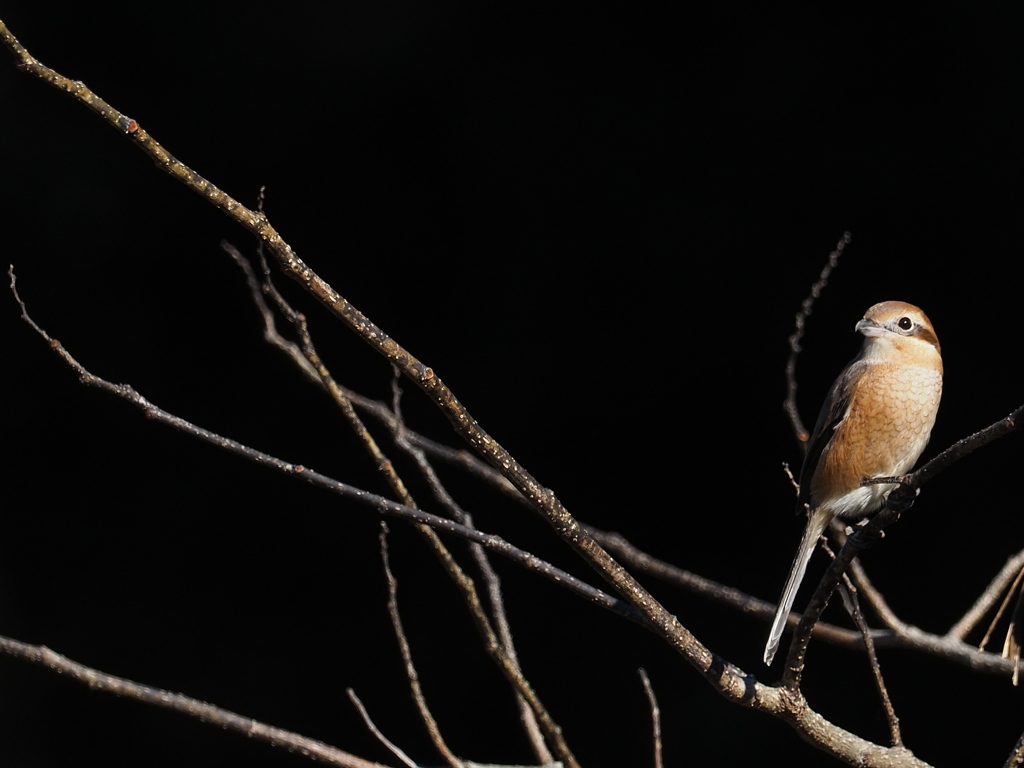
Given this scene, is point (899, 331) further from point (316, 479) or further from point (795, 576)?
point (316, 479)

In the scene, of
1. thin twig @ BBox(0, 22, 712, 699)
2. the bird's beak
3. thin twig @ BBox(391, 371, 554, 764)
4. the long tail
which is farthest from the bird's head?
thin twig @ BBox(0, 22, 712, 699)

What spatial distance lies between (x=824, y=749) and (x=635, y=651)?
5.85 feet

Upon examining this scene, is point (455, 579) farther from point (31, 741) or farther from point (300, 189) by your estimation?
point (31, 741)

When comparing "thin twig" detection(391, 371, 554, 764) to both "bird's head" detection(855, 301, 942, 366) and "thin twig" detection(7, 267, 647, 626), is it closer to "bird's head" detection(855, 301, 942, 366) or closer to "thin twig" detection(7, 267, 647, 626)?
"thin twig" detection(7, 267, 647, 626)

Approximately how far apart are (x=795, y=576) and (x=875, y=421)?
407mm

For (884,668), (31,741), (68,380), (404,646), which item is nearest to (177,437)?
(68,380)

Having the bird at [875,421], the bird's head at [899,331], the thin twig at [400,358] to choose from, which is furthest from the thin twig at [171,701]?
the bird's head at [899,331]

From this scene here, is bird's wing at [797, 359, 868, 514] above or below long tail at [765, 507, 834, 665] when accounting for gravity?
above

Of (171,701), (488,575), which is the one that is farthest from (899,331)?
(171,701)

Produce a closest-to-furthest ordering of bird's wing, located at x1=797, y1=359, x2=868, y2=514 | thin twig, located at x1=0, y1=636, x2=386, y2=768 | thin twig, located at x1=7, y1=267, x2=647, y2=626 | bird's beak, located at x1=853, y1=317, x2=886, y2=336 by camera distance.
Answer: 1. thin twig, located at x1=7, y1=267, x2=647, y2=626
2. thin twig, located at x1=0, y1=636, x2=386, y2=768
3. bird's beak, located at x1=853, y1=317, x2=886, y2=336
4. bird's wing, located at x1=797, y1=359, x2=868, y2=514

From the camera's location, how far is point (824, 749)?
161 centimetres

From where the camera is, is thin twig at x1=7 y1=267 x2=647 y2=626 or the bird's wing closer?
thin twig at x1=7 y1=267 x2=647 y2=626

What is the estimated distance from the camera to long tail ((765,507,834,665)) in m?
2.02

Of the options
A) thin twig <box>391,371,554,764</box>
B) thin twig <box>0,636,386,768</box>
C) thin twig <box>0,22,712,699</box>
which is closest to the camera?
thin twig <box>0,22,712,699</box>
